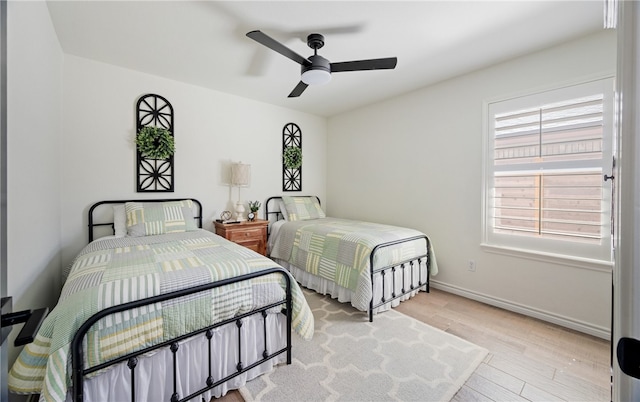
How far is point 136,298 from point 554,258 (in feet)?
10.7

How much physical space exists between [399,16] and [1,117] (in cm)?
233

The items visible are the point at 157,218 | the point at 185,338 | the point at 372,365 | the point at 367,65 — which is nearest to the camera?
the point at 185,338

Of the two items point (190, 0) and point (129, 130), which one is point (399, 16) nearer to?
point (190, 0)

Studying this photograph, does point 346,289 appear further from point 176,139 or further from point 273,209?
point 176,139

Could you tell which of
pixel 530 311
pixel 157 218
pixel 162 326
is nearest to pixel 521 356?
pixel 530 311

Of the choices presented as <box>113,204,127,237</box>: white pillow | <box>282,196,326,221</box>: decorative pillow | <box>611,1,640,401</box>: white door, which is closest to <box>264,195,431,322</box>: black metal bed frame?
<box>282,196,326,221</box>: decorative pillow

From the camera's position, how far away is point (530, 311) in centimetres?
258

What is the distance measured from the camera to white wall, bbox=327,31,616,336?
2.31 metres

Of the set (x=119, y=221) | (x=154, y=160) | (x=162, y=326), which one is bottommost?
(x=162, y=326)

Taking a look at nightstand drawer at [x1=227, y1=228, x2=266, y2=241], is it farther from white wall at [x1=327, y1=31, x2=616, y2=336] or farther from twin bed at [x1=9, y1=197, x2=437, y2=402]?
white wall at [x1=327, y1=31, x2=616, y2=336]

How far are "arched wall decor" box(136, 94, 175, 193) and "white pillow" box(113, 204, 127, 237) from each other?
0.34 metres

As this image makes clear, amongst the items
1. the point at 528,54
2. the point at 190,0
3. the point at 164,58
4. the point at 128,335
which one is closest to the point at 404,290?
the point at 128,335

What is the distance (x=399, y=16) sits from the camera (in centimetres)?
205

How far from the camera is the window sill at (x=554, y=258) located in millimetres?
2219
